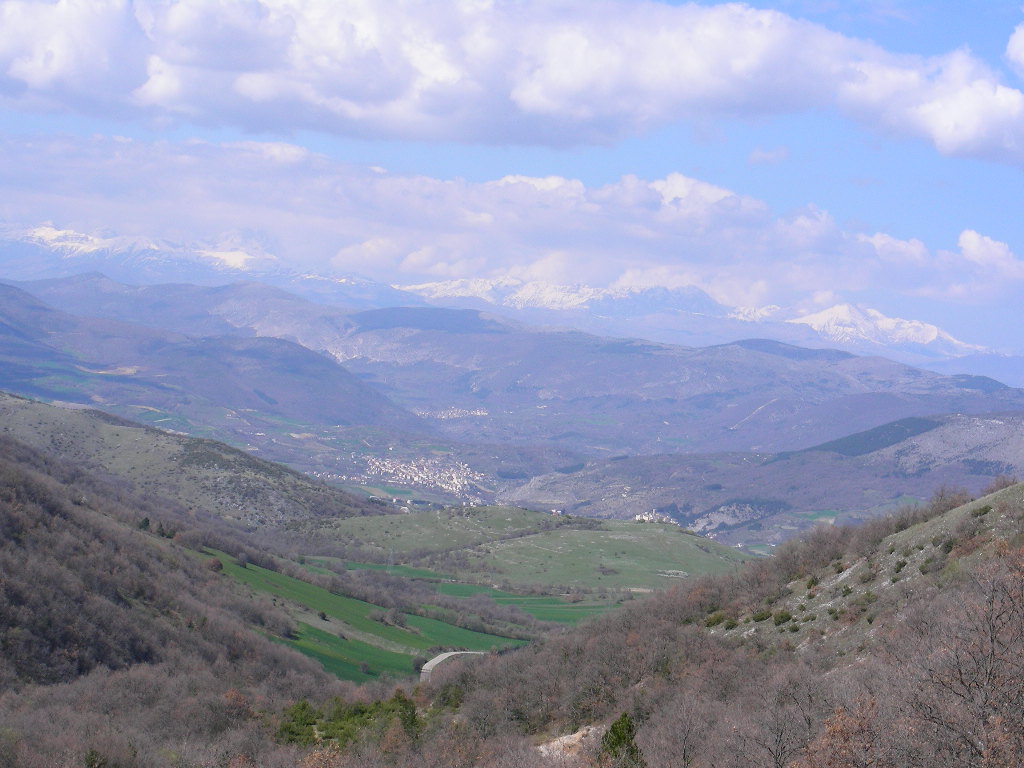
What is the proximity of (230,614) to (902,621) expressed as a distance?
44.2 meters

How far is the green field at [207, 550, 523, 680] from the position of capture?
6291cm

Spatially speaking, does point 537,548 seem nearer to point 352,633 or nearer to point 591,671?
point 352,633

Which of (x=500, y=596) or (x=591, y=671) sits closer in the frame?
(x=591, y=671)

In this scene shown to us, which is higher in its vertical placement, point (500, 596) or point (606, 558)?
point (606, 558)

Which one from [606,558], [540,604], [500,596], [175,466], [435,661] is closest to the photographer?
[435,661]

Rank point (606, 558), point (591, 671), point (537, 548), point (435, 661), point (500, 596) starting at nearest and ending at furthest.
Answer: point (591, 671) → point (435, 661) → point (500, 596) → point (606, 558) → point (537, 548)

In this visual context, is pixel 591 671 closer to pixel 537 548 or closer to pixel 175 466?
pixel 537 548

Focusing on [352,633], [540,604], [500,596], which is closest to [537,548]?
[500,596]

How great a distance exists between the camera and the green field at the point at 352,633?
62906mm

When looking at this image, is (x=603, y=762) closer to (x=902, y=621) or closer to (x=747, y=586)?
(x=902, y=621)

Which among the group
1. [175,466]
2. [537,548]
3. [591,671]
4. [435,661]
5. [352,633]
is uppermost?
[591,671]

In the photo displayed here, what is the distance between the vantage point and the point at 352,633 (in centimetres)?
7081

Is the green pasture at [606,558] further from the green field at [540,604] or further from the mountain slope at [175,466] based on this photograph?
the mountain slope at [175,466]

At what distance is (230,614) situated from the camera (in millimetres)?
58969
